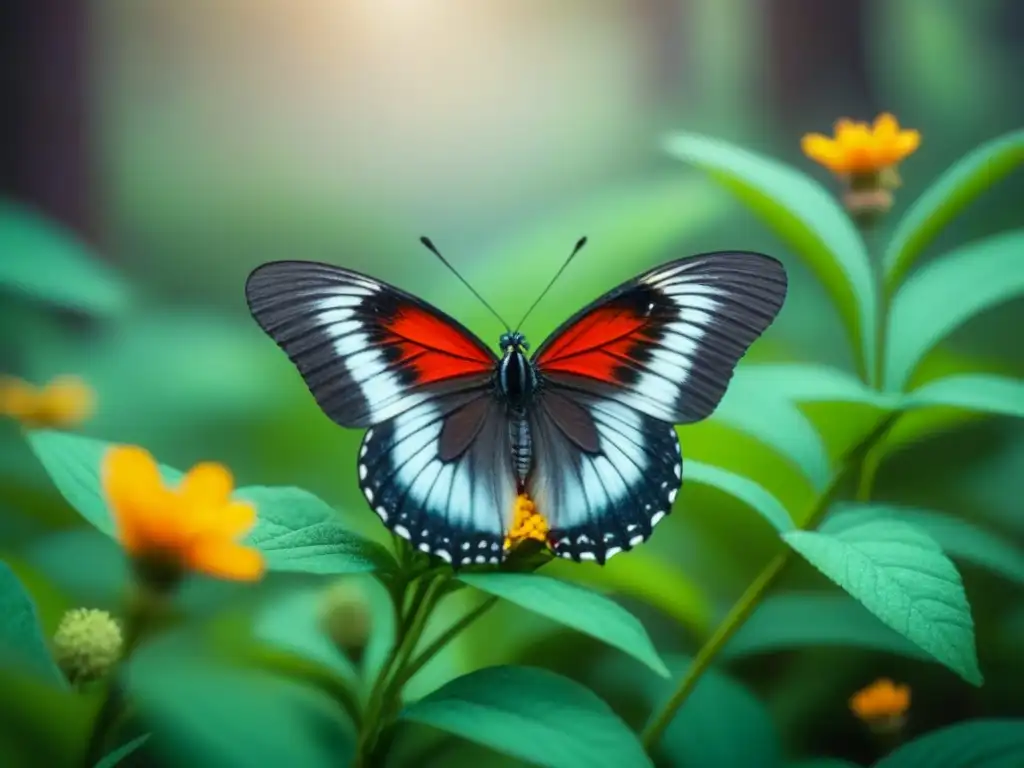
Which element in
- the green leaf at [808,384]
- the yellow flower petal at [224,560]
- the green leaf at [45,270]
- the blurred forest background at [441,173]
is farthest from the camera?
the blurred forest background at [441,173]

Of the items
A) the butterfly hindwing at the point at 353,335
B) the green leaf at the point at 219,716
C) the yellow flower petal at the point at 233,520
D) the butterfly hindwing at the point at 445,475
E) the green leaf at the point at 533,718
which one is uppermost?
the butterfly hindwing at the point at 353,335

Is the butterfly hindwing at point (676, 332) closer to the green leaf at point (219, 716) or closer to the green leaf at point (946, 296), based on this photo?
the green leaf at point (946, 296)

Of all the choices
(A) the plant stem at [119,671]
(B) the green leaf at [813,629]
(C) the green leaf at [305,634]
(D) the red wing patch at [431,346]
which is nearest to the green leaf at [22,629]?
(A) the plant stem at [119,671]

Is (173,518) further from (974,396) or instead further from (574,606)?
(974,396)

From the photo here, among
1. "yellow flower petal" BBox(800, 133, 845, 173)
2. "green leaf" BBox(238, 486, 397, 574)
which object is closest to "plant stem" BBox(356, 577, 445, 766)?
"green leaf" BBox(238, 486, 397, 574)

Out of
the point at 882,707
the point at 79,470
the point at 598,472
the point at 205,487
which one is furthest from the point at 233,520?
the point at 882,707

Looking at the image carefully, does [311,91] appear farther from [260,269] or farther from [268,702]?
[268,702]
